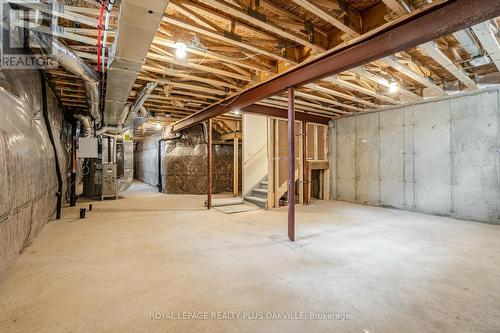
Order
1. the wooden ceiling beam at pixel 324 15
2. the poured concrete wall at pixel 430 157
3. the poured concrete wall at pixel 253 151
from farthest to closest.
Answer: the poured concrete wall at pixel 253 151, the poured concrete wall at pixel 430 157, the wooden ceiling beam at pixel 324 15

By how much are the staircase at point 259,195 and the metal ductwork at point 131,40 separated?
11.4 feet

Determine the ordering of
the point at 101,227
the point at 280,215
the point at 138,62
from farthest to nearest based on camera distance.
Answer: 1. the point at 280,215
2. the point at 101,227
3. the point at 138,62

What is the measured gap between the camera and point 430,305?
170 cm

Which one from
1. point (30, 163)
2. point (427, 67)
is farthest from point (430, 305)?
point (30, 163)

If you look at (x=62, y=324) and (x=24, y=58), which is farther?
(x=24, y=58)

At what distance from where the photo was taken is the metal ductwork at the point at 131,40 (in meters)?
Answer: 1.63

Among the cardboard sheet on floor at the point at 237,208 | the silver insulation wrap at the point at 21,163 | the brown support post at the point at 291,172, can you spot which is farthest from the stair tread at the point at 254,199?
the silver insulation wrap at the point at 21,163

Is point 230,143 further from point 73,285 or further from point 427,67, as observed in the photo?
point 73,285

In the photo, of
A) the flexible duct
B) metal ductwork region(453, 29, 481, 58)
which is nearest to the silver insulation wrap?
the flexible duct

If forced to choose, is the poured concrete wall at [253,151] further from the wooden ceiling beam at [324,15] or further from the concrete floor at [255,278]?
the wooden ceiling beam at [324,15]

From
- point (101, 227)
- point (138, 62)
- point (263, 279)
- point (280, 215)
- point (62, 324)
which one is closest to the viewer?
point (62, 324)

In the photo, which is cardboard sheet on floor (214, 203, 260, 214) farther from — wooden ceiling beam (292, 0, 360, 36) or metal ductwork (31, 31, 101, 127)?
wooden ceiling beam (292, 0, 360, 36)

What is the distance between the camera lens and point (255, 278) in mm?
2090

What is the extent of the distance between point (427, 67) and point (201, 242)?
174 inches
